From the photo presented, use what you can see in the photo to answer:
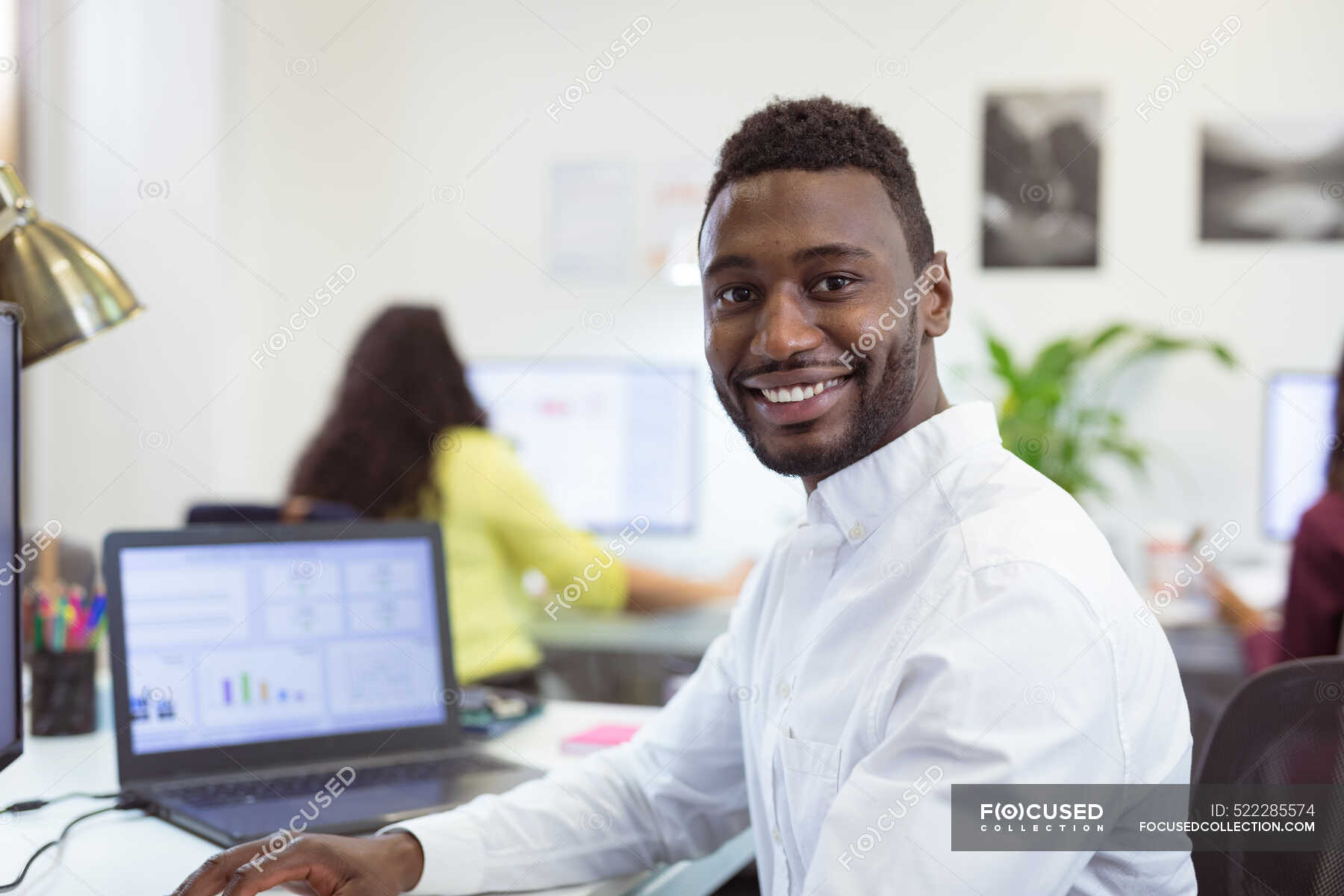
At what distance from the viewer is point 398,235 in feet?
12.0

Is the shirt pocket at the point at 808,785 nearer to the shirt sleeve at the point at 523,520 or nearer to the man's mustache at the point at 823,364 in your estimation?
the man's mustache at the point at 823,364

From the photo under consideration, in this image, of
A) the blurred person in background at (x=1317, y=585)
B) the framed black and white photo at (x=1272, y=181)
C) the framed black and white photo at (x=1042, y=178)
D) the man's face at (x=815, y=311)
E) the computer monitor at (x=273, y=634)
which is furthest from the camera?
the framed black and white photo at (x=1042, y=178)

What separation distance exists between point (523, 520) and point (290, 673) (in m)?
0.96

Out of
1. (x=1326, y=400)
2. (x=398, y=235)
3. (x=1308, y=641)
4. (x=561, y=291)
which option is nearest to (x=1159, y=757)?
(x=1308, y=641)

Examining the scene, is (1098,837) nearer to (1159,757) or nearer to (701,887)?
(1159,757)

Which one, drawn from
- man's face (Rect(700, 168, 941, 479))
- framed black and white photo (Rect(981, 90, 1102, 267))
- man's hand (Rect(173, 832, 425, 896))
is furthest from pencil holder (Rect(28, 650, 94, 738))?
framed black and white photo (Rect(981, 90, 1102, 267))

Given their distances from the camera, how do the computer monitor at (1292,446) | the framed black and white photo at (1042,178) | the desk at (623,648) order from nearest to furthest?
1. the desk at (623,648)
2. the computer monitor at (1292,446)
3. the framed black and white photo at (1042,178)

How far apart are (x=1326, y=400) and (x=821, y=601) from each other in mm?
2425

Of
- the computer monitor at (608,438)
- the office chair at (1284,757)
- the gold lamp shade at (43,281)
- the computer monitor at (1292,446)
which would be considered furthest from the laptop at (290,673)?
the computer monitor at (1292,446)

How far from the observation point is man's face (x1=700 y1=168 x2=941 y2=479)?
1.05 metres

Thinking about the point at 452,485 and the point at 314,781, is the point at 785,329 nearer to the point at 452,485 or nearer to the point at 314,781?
the point at 314,781

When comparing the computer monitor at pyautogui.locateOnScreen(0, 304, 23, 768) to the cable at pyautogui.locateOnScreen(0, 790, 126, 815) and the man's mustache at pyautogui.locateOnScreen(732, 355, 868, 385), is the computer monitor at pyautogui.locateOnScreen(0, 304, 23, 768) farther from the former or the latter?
the man's mustache at pyautogui.locateOnScreen(732, 355, 868, 385)

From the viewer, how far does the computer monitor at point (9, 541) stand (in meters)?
1.01

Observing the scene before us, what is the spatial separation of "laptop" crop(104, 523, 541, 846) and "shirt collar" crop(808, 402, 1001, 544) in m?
0.55
